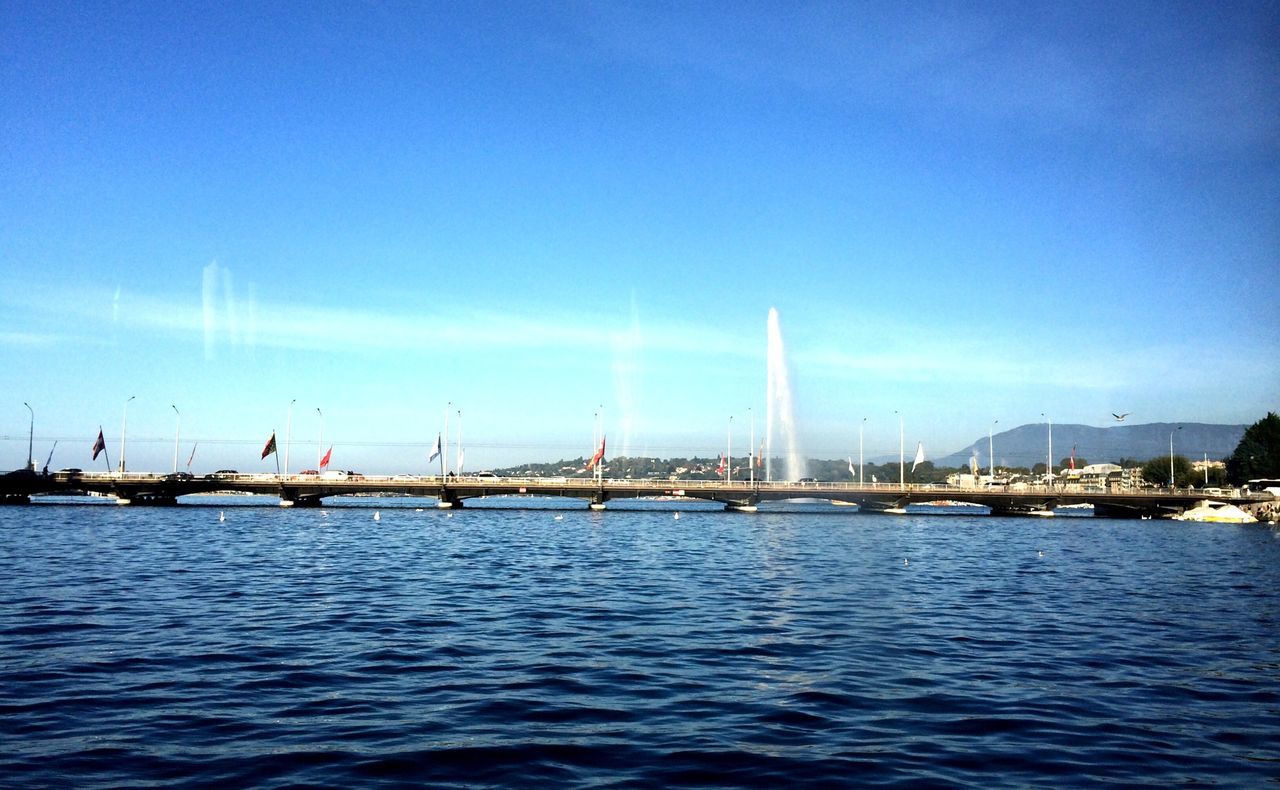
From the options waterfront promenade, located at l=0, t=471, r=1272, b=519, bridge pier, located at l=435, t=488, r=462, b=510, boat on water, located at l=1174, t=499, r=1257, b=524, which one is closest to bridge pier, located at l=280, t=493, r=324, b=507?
waterfront promenade, located at l=0, t=471, r=1272, b=519

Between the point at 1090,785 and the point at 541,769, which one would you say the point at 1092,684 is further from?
the point at 541,769

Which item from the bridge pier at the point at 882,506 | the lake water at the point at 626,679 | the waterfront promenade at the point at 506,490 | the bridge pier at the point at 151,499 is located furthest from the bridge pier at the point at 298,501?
the lake water at the point at 626,679

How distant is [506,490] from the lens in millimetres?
138000

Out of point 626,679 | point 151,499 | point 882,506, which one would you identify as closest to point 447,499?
point 151,499

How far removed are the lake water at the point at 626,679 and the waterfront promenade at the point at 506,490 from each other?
98.3 meters

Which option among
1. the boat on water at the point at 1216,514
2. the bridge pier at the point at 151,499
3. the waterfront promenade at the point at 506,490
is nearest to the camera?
the boat on water at the point at 1216,514

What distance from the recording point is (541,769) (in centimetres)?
1285

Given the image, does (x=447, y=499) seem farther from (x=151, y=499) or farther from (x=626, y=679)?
(x=626, y=679)

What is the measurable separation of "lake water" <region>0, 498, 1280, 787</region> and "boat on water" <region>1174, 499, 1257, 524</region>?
353 ft

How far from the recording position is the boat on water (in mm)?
131462

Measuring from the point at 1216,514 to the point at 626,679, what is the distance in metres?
144

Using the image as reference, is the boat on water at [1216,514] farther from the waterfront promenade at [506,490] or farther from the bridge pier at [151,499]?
the bridge pier at [151,499]

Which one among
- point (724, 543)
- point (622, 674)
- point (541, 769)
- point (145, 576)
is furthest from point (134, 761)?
point (724, 543)

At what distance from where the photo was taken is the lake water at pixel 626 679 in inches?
520
